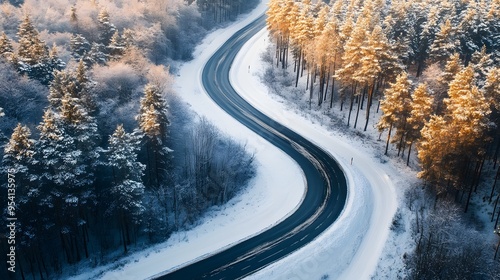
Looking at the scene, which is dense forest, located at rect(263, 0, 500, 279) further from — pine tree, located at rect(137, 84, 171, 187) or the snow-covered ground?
pine tree, located at rect(137, 84, 171, 187)

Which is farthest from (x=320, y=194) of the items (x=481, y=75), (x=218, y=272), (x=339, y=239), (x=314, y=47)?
(x=481, y=75)

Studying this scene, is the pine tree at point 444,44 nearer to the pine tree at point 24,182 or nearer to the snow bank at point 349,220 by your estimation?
the snow bank at point 349,220

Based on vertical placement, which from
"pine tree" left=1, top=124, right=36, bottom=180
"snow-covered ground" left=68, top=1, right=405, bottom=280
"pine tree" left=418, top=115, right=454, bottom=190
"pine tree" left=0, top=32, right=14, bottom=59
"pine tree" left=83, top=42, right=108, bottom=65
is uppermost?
"pine tree" left=0, top=32, right=14, bottom=59

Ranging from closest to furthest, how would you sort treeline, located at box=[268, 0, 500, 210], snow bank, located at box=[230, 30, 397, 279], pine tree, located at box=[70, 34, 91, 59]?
snow bank, located at box=[230, 30, 397, 279] < treeline, located at box=[268, 0, 500, 210] < pine tree, located at box=[70, 34, 91, 59]

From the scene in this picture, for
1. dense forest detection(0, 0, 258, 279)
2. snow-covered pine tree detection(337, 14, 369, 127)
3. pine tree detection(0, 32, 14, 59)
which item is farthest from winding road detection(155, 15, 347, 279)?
pine tree detection(0, 32, 14, 59)

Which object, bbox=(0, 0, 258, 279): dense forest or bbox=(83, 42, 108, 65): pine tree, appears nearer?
bbox=(0, 0, 258, 279): dense forest

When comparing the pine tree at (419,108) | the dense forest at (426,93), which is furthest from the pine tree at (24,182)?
the pine tree at (419,108)
